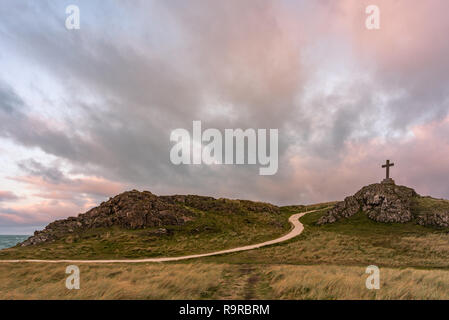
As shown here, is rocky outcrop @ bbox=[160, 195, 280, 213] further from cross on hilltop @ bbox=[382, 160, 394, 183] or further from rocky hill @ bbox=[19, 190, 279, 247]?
→ cross on hilltop @ bbox=[382, 160, 394, 183]

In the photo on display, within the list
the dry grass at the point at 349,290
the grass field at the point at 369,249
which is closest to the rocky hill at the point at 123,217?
the grass field at the point at 369,249

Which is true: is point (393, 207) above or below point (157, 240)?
above

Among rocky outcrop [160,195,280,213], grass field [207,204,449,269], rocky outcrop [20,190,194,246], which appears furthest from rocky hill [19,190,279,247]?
grass field [207,204,449,269]

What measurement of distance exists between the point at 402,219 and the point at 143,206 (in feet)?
241

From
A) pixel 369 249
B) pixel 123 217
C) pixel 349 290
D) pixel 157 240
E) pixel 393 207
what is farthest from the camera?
pixel 123 217

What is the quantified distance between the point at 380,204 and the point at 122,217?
75.0 metres

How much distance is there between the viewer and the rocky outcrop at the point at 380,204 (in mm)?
61281

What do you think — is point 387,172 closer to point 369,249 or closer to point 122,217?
point 369,249

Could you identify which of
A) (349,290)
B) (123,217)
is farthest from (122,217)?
(349,290)

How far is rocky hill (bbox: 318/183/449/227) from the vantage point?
57.0 metres

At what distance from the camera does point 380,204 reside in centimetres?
6556

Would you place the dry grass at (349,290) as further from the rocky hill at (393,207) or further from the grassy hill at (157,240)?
the rocky hill at (393,207)
